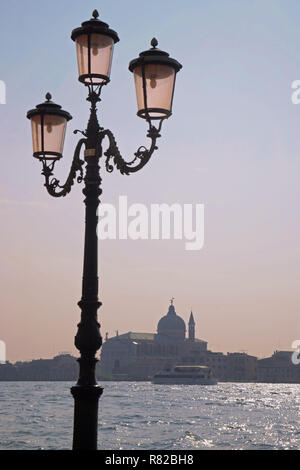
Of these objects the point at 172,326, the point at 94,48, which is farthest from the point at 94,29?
the point at 172,326

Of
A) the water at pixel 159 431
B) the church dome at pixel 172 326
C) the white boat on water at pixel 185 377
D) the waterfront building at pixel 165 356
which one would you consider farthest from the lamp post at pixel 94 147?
the church dome at pixel 172 326

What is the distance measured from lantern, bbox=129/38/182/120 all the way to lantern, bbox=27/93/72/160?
90cm

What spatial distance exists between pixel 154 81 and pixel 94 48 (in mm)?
560

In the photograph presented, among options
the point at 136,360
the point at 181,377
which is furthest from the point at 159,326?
the point at 181,377

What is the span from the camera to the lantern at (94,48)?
5.67m

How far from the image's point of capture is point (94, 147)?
591cm

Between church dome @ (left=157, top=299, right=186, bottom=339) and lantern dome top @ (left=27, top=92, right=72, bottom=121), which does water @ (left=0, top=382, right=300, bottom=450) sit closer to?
lantern dome top @ (left=27, top=92, right=72, bottom=121)

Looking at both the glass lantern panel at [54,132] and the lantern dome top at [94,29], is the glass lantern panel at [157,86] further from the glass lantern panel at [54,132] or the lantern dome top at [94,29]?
the glass lantern panel at [54,132]

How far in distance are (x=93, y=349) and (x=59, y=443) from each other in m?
22.5

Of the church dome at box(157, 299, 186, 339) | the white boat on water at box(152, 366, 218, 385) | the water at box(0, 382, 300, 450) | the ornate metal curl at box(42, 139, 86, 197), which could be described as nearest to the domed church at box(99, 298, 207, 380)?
the church dome at box(157, 299, 186, 339)

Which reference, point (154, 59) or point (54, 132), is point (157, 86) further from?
point (54, 132)

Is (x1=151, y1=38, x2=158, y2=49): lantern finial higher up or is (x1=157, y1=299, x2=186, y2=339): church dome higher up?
(x1=157, y1=299, x2=186, y2=339): church dome

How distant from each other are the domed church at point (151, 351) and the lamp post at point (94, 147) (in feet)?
459

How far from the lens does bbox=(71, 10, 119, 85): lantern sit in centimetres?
567
